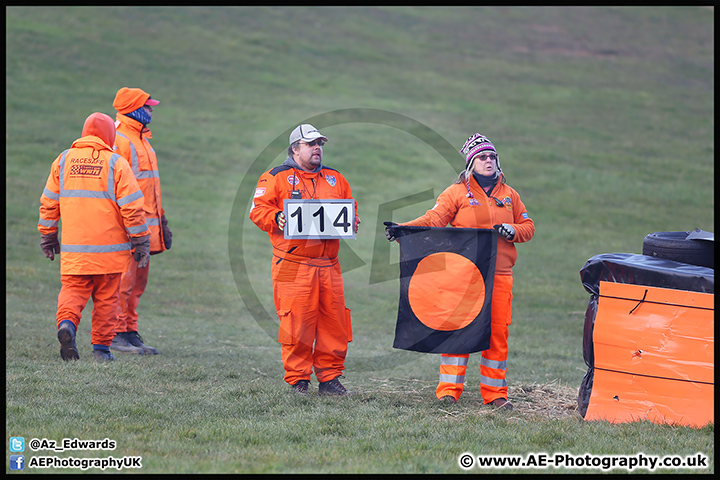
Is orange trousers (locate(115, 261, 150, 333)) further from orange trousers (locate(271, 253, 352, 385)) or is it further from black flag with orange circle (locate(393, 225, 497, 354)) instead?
black flag with orange circle (locate(393, 225, 497, 354))

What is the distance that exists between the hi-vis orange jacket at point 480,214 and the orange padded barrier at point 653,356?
0.94m

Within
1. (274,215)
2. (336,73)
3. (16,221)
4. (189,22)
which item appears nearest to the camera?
(274,215)

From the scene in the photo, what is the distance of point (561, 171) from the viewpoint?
932 inches

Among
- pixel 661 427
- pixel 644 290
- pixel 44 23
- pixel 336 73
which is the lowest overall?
A: pixel 661 427

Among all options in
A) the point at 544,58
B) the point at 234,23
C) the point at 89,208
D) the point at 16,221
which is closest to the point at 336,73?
the point at 234,23

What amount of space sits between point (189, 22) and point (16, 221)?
2470 centimetres

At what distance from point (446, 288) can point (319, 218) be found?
4.47ft

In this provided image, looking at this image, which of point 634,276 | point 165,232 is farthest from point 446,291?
point 165,232

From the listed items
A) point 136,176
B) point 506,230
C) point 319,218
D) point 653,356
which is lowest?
point 653,356

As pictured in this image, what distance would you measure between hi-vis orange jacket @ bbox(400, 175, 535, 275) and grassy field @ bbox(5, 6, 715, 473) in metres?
1.47

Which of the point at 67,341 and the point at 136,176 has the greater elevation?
the point at 136,176

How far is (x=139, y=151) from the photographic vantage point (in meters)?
8.48

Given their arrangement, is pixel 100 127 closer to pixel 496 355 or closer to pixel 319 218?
pixel 319 218

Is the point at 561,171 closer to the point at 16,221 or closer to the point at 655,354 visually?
the point at 16,221
